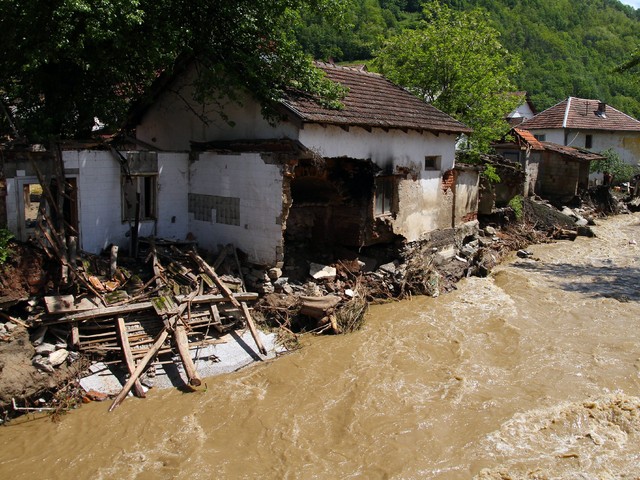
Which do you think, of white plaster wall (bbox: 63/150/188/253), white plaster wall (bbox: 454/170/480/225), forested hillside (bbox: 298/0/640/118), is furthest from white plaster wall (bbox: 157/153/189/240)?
forested hillside (bbox: 298/0/640/118)

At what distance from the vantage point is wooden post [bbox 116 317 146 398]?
8.82m

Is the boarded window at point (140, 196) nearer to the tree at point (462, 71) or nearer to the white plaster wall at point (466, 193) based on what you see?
the white plaster wall at point (466, 193)

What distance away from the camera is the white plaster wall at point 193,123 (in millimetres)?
12711

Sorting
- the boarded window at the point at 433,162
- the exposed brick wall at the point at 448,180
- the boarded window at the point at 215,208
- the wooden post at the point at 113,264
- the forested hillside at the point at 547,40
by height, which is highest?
the forested hillside at the point at 547,40

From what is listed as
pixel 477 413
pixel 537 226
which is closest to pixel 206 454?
pixel 477 413

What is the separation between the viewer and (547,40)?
63.8 m

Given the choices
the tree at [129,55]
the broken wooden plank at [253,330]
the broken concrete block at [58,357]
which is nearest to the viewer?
the broken concrete block at [58,357]

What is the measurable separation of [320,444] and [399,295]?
6.83m

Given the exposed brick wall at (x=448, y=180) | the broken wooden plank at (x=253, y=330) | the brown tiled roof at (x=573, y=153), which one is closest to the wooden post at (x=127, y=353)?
the broken wooden plank at (x=253, y=330)

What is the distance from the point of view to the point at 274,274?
12445mm

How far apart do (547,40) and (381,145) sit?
58.4 meters

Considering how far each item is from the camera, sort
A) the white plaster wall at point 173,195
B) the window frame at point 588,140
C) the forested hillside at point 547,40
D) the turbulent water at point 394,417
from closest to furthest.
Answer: the turbulent water at point 394,417
the white plaster wall at point 173,195
the window frame at point 588,140
the forested hillside at point 547,40

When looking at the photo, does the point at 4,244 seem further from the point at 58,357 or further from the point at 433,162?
the point at 433,162

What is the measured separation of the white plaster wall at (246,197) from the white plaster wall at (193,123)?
26.6 inches
